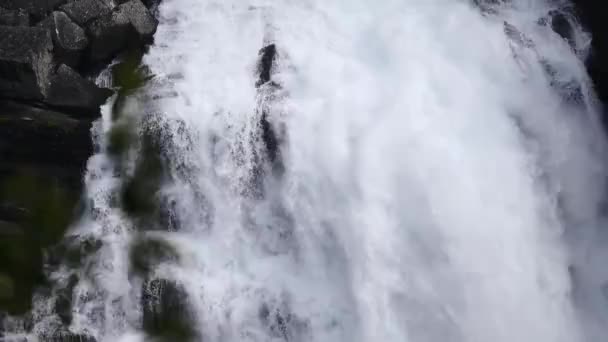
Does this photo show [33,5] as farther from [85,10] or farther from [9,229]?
[9,229]

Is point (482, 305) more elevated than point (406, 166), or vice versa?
point (406, 166)

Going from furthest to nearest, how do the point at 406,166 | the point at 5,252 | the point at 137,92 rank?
the point at 137,92 < the point at 406,166 < the point at 5,252

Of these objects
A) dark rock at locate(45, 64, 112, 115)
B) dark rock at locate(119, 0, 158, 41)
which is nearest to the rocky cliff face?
dark rock at locate(45, 64, 112, 115)

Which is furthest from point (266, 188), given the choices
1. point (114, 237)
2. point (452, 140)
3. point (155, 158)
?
point (452, 140)

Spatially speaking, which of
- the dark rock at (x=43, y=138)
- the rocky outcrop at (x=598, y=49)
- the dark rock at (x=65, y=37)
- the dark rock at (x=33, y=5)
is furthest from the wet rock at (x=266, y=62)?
the rocky outcrop at (x=598, y=49)

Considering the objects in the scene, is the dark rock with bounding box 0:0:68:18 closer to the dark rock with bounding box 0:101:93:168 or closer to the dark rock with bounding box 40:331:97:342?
the dark rock with bounding box 0:101:93:168

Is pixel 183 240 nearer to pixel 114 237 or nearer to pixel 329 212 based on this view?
pixel 114 237
